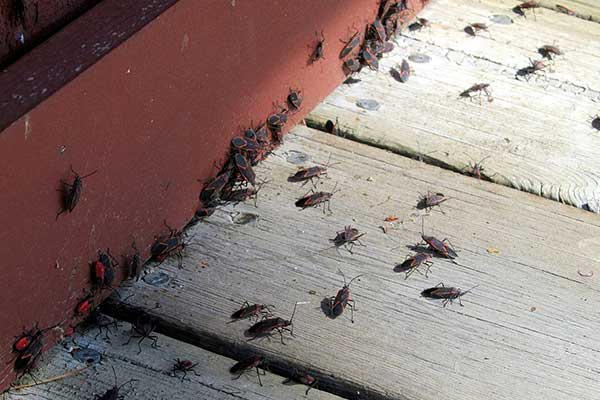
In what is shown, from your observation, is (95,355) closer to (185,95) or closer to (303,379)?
(303,379)

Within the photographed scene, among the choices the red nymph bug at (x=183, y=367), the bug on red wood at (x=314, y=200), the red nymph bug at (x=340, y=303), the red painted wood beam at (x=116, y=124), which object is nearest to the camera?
the red painted wood beam at (x=116, y=124)

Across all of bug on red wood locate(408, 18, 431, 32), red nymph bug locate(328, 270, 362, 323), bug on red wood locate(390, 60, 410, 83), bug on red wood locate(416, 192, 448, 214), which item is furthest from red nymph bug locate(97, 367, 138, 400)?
bug on red wood locate(408, 18, 431, 32)

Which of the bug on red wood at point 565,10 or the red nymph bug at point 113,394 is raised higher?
the bug on red wood at point 565,10

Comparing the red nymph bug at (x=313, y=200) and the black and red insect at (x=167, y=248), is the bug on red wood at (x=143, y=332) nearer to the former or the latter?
the black and red insect at (x=167, y=248)

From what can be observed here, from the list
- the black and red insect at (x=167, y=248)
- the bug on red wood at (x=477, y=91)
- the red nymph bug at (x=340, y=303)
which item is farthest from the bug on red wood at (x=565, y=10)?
the black and red insect at (x=167, y=248)

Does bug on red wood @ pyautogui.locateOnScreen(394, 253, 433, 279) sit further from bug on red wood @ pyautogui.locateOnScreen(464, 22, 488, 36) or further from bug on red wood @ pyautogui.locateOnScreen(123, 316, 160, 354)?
bug on red wood @ pyautogui.locateOnScreen(464, 22, 488, 36)

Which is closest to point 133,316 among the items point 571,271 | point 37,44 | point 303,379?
point 303,379

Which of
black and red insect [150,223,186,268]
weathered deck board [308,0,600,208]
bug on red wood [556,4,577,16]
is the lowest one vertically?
black and red insect [150,223,186,268]

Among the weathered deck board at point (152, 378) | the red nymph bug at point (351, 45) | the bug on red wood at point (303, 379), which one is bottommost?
the weathered deck board at point (152, 378)
